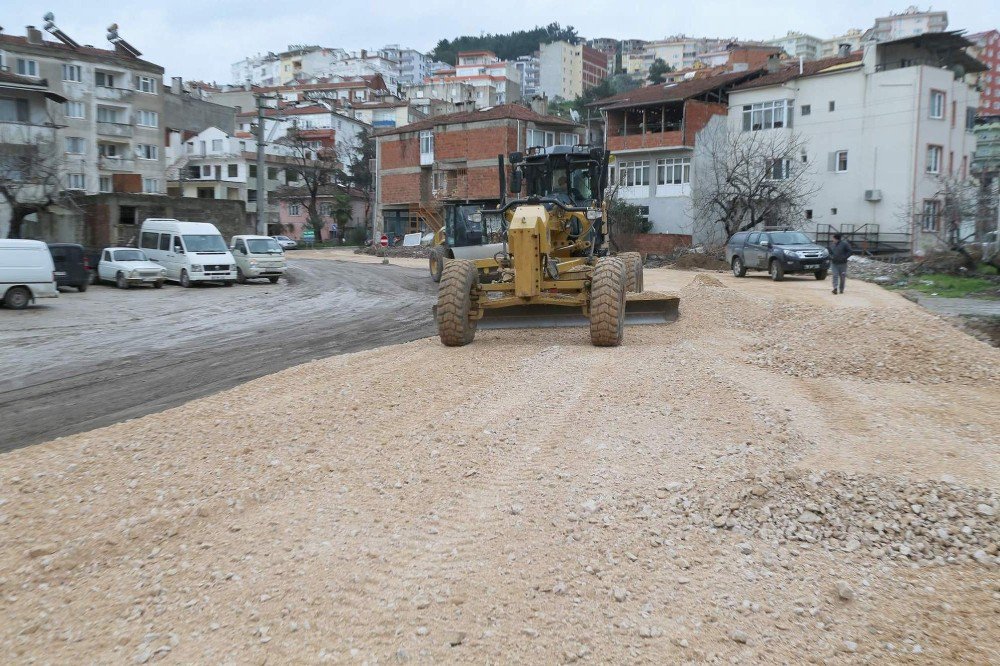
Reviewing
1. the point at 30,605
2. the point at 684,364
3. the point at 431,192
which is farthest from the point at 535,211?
the point at 431,192

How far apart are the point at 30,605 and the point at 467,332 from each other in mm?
8644

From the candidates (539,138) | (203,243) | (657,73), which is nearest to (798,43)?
(657,73)

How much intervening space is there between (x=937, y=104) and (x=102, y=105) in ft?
173

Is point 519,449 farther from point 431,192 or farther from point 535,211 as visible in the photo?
point 431,192

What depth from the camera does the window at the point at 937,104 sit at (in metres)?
45.5

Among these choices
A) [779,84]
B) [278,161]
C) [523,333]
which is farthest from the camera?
[278,161]

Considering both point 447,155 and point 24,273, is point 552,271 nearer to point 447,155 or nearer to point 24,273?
point 24,273

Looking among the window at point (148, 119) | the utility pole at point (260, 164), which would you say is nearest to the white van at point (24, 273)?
the utility pole at point (260, 164)

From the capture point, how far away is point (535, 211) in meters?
13.0

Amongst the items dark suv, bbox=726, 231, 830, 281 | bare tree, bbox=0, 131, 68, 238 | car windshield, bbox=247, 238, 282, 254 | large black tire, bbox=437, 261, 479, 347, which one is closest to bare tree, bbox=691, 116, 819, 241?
dark suv, bbox=726, 231, 830, 281

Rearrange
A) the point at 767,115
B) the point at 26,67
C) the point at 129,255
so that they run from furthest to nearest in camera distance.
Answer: the point at 26,67 → the point at 767,115 → the point at 129,255

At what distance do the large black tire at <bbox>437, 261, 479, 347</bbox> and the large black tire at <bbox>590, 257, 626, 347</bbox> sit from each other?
188 cm

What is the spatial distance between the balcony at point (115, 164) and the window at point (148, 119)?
3.15 meters

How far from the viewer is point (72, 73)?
5928cm
